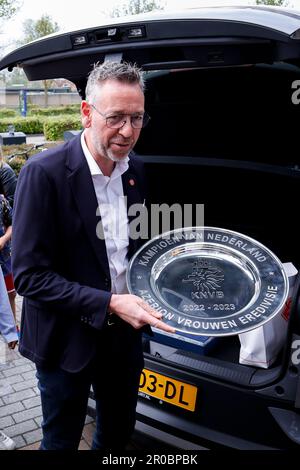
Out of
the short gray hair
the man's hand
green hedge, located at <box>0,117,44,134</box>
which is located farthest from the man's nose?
green hedge, located at <box>0,117,44,134</box>

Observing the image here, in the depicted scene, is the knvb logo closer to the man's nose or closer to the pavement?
the man's nose

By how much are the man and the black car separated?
1.16 feet

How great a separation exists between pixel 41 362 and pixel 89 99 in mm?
1029

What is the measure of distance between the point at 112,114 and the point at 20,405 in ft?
7.26

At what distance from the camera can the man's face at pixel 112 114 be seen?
1718 millimetres

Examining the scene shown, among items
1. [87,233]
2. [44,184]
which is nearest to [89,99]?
[44,184]

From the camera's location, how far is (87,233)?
1.84 meters

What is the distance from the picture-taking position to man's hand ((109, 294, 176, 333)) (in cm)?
169

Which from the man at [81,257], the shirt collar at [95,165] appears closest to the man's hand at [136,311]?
the man at [81,257]

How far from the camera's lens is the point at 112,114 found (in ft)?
5.68

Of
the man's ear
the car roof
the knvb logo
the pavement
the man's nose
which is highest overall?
the car roof

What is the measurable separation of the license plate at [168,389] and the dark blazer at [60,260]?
55 centimetres

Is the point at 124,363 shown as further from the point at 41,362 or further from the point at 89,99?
the point at 89,99

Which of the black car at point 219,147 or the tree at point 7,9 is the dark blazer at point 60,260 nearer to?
the black car at point 219,147
